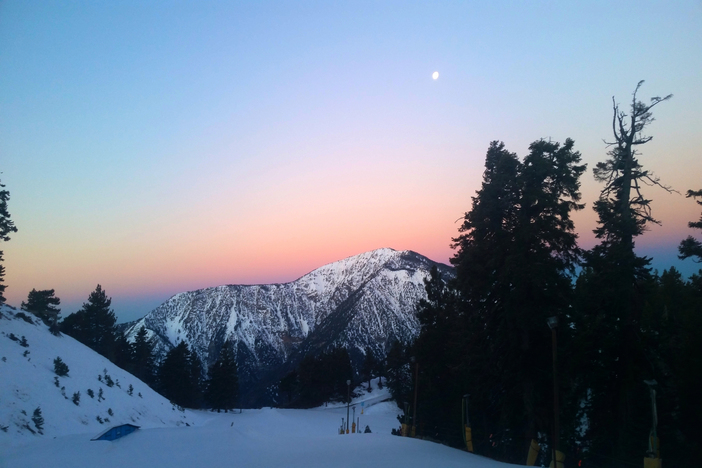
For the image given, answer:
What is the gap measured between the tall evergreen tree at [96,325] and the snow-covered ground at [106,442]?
38.6 meters

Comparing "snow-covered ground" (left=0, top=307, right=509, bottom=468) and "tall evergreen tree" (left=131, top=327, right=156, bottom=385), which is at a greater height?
"snow-covered ground" (left=0, top=307, right=509, bottom=468)

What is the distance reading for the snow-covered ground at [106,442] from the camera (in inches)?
606

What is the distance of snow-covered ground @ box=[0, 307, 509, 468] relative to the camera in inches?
606

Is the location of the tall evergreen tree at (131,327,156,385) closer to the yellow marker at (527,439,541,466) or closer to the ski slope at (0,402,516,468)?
the ski slope at (0,402,516,468)

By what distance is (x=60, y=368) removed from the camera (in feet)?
79.4

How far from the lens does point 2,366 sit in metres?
20.3

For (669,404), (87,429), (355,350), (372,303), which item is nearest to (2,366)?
(87,429)

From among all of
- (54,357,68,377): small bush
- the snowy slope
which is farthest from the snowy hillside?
the snowy slope

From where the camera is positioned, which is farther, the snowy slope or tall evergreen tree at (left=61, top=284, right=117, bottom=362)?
tall evergreen tree at (left=61, top=284, right=117, bottom=362)

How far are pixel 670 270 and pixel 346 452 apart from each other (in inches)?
1738

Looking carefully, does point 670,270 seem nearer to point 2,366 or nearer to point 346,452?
point 346,452

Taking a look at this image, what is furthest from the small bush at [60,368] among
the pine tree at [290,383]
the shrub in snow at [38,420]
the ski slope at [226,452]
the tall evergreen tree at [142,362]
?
the pine tree at [290,383]

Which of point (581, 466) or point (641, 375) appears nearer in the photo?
point (581, 466)

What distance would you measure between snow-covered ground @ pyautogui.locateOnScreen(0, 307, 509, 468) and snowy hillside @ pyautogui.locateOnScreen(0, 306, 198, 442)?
64 millimetres
